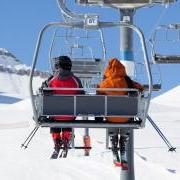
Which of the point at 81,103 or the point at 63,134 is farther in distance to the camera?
the point at 63,134

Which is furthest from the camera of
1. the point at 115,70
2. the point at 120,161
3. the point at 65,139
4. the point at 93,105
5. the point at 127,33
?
the point at 127,33

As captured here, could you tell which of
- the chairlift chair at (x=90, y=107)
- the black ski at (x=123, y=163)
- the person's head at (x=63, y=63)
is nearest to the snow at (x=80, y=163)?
the black ski at (x=123, y=163)

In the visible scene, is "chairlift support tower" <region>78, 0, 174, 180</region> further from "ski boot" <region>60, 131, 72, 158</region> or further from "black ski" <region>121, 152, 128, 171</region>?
"black ski" <region>121, 152, 128, 171</region>

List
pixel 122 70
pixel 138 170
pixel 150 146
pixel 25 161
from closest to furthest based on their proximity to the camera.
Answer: pixel 122 70
pixel 138 170
pixel 25 161
pixel 150 146

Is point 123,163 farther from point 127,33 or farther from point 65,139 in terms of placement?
point 127,33

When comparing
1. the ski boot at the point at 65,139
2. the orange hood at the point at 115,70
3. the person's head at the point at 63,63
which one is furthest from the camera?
the ski boot at the point at 65,139

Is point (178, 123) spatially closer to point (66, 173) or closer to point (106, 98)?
point (66, 173)

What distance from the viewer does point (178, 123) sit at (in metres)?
37.3

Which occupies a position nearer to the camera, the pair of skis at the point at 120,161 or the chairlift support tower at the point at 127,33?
the pair of skis at the point at 120,161

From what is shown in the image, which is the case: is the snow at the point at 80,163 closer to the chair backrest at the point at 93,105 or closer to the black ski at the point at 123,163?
the black ski at the point at 123,163

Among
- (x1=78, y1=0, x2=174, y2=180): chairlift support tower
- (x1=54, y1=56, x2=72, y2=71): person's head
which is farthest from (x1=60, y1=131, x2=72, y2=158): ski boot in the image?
(x1=78, y1=0, x2=174, y2=180): chairlift support tower

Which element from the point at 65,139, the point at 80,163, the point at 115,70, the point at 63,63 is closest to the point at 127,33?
the point at 65,139

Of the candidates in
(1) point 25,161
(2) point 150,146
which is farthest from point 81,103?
(2) point 150,146

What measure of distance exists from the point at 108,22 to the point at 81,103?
106 cm
